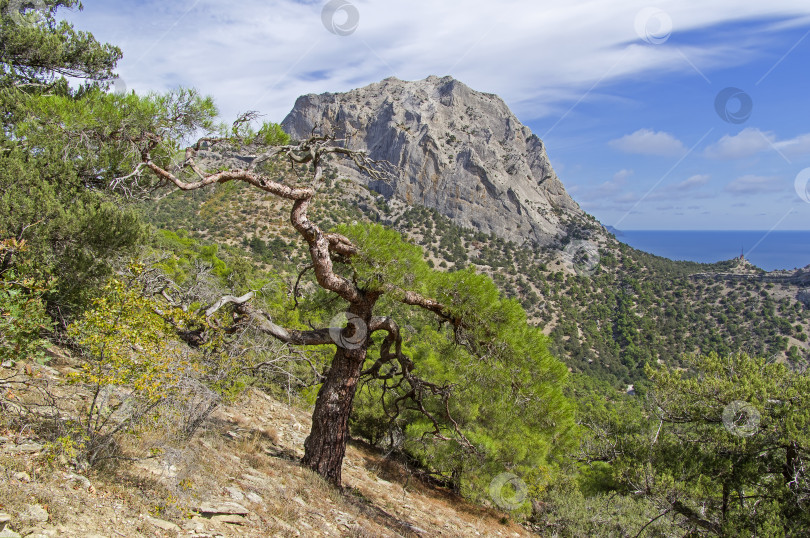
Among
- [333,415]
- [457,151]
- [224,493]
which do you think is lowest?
[224,493]

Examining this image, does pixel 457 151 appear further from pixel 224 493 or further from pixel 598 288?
pixel 224 493

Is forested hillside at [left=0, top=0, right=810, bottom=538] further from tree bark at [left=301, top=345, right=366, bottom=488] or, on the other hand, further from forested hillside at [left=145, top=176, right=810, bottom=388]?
forested hillside at [left=145, top=176, right=810, bottom=388]

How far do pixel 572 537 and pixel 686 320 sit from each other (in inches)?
1794

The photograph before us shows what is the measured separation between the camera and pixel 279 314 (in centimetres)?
1153

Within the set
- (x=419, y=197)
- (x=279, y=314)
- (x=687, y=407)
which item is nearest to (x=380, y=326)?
(x=687, y=407)

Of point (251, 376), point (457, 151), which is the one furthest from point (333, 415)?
point (457, 151)

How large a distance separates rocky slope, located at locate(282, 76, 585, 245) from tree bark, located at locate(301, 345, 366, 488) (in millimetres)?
58750

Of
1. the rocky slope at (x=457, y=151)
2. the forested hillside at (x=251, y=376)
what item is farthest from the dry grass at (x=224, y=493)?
the rocky slope at (x=457, y=151)

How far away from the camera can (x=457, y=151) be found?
3329 inches

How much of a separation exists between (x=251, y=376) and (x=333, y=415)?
5.01ft

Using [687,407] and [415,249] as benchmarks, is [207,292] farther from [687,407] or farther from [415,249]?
[687,407]

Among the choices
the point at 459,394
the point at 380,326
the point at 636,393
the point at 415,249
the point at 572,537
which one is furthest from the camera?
the point at 636,393

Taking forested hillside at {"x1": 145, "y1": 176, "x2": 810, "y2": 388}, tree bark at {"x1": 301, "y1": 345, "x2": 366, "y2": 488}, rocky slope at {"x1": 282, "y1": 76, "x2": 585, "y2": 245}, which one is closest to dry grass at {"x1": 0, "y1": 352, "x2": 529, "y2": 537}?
tree bark at {"x1": 301, "y1": 345, "x2": 366, "y2": 488}

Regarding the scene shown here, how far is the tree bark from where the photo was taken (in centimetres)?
581
